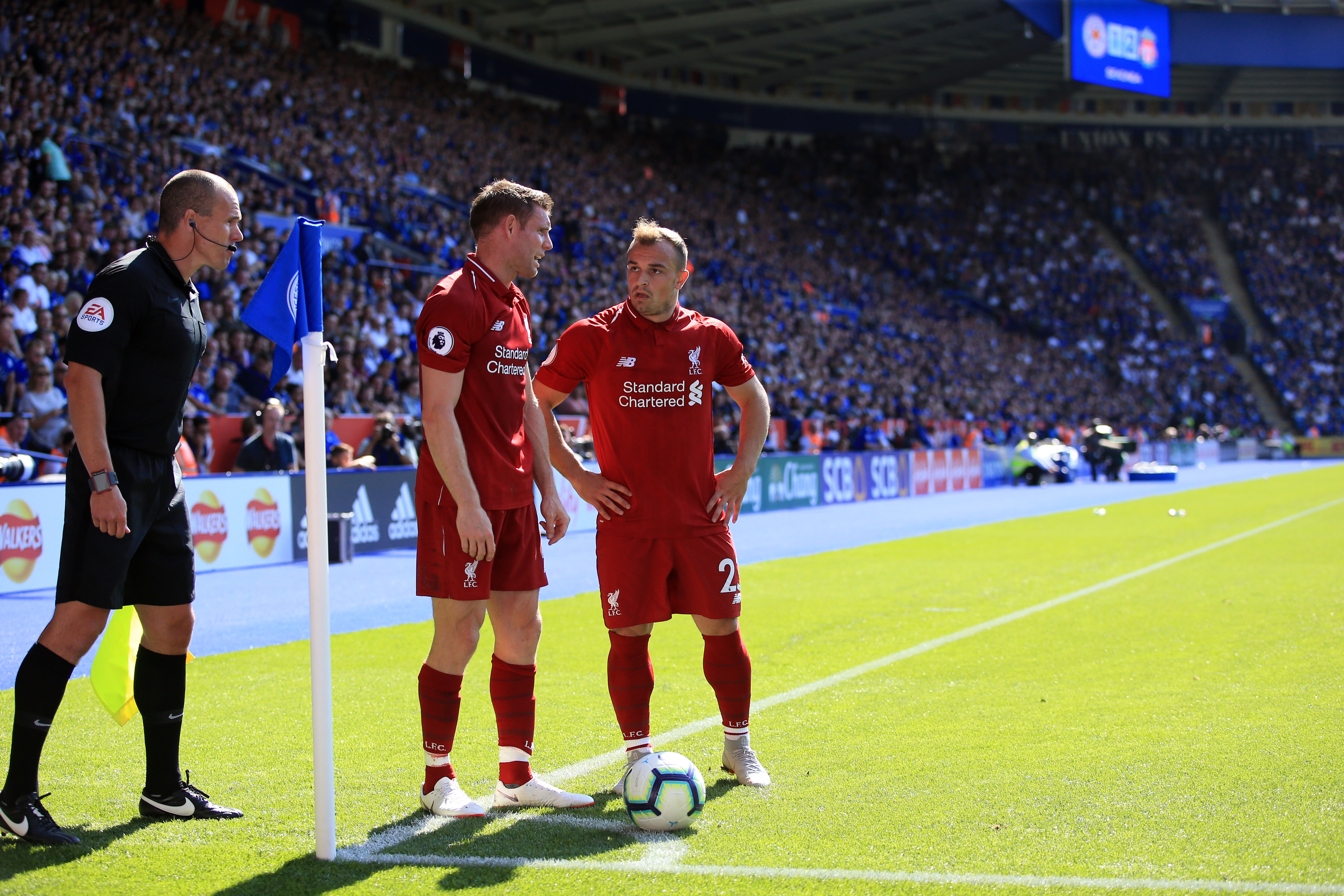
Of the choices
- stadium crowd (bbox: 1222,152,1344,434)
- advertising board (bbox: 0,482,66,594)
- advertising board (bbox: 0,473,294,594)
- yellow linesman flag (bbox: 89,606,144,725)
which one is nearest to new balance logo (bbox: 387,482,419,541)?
advertising board (bbox: 0,473,294,594)

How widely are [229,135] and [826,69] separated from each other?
1138 inches

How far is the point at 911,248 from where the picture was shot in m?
49.3

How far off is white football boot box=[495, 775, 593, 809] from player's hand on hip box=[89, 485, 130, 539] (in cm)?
169

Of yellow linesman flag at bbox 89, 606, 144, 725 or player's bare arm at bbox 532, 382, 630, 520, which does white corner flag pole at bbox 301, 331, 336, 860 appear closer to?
player's bare arm at bbox 532, 382, 630, 520

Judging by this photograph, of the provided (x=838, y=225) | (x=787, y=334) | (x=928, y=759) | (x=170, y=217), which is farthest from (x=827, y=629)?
(x=838, y=225)

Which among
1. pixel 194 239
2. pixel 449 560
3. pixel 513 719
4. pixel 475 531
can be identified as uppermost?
pixel 194 239

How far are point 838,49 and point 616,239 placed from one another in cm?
1645

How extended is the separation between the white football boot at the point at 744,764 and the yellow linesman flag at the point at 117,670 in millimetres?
2191

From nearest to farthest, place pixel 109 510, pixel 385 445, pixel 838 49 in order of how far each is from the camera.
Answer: pixel 109 510 < pixel 385 445 < pixel 838 49

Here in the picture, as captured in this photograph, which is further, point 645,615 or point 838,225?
point 838,225

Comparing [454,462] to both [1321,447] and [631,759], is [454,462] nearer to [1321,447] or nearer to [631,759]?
[631,759]

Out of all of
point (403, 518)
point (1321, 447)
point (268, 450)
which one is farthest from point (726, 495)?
point (1321, 447)

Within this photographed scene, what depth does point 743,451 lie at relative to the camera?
5.22 metres

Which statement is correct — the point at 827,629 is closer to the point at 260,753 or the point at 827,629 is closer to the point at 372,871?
the point at 260,753
